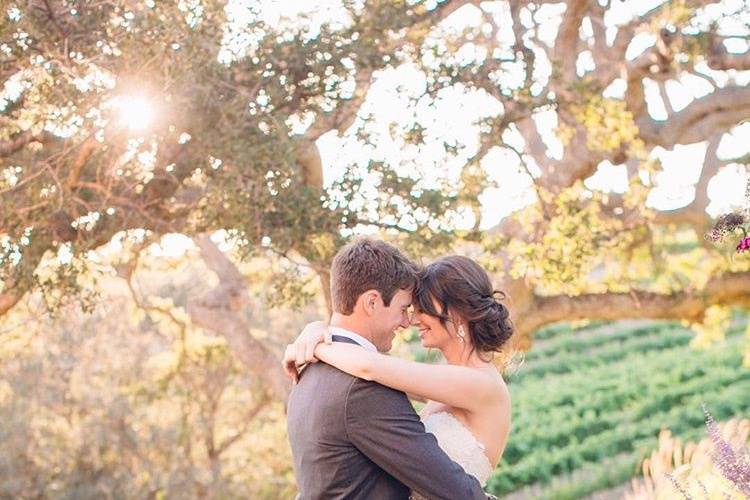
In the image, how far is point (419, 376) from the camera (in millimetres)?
4203

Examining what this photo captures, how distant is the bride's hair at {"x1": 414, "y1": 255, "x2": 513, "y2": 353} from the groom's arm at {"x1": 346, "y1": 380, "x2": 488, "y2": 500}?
0.62 meters

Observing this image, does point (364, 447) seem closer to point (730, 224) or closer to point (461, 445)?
point (461, 445)

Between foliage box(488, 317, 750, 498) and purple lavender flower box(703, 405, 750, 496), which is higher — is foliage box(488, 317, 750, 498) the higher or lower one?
the higher one

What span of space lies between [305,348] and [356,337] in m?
0.18

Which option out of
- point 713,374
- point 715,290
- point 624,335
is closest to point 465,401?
point 715,290

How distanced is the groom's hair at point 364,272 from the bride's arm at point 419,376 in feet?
0.55

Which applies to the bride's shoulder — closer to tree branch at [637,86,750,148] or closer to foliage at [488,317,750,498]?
tree branch at [637,86,750,148]

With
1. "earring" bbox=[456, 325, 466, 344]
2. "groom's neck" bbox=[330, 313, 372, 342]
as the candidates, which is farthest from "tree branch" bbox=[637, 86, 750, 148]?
"groom's neck" bbox=[330, 313, 372, 342]

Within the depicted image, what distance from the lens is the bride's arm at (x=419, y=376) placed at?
404 centimetres

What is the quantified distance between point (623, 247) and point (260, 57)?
5.14 meters

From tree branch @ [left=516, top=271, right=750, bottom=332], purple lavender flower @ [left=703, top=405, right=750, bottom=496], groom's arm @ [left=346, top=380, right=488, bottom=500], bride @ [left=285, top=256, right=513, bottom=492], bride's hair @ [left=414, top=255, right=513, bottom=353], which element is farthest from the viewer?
tree branch @ [left=516, top=271, right=750, bottom=332]

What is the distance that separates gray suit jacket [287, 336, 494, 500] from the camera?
156 inches

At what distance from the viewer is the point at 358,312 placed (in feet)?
14.0

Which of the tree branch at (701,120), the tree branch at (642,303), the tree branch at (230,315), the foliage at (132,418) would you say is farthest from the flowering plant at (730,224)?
the foliage at (132,418)
